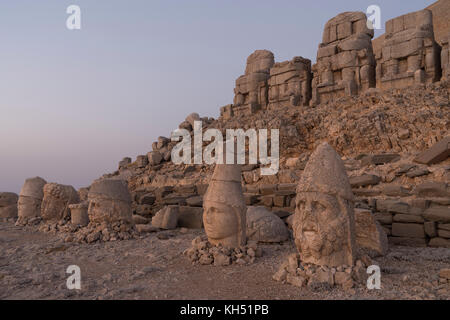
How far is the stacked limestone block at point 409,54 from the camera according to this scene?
11.5 m

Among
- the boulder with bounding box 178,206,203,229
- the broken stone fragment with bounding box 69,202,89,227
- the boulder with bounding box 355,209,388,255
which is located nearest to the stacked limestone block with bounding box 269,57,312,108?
the boulder with bounding box 178,206,203,229

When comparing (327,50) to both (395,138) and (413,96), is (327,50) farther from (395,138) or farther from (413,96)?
(395,138)

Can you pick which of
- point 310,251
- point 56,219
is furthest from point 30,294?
point 56,219

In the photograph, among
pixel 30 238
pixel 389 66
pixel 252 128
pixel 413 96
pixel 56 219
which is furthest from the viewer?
pixel 252 128

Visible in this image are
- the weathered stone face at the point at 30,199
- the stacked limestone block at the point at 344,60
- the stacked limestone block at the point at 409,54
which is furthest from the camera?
the stacked limestone block at the point at 344,60

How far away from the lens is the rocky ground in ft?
11.8

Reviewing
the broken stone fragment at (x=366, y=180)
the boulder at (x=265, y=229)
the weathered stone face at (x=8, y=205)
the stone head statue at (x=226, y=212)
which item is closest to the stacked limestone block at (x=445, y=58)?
the broken stone fragment at (x=366, y=180)

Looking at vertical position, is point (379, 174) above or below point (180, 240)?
above

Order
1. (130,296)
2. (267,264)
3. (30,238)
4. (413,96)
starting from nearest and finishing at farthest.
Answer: (130,296), (267,264), (30,238), (413,96)

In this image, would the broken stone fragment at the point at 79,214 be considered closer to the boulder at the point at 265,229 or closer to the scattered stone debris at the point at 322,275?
the boulder at the point at 265,229

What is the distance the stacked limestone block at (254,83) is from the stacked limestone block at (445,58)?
25.4ft

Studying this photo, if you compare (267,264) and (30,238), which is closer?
(267,264)

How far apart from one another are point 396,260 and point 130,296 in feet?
13.1

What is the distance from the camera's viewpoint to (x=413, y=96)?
417 inches
